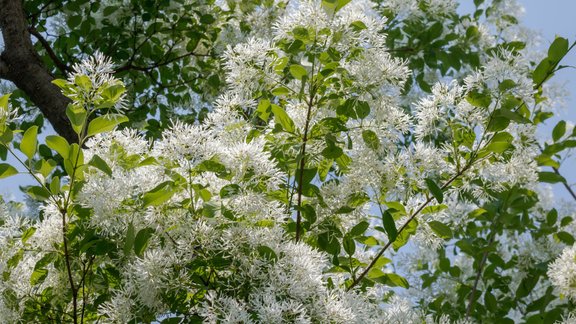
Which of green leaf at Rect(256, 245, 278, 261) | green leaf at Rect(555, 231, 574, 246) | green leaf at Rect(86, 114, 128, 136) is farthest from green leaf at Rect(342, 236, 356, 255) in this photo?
green leaf at Rect(555, 231, 574, 246)

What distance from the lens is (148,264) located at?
60.5 inches

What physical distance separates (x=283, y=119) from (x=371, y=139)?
0.78 feet

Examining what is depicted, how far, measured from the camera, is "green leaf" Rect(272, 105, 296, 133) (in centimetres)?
171

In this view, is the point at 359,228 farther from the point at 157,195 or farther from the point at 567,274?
the point at 567,274

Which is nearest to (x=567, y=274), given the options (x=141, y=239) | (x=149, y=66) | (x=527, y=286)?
(x=527, y=286)

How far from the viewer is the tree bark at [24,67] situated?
9.66 ft

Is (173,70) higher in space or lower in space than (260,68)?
higher

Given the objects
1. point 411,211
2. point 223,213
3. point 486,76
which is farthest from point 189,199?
point 486,76

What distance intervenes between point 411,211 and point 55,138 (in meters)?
0.85

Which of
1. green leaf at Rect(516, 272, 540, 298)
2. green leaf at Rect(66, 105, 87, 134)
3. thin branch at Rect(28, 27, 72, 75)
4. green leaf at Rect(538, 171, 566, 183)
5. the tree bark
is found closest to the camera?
green leaf at Rect(66, 105, 87, 134)

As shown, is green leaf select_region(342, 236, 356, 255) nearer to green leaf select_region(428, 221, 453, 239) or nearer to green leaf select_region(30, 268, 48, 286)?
green leaf select_region(428, 221, 453, 239)

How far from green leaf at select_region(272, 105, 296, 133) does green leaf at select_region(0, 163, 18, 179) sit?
1.80ft

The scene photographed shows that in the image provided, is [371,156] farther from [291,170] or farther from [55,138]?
[55,138]

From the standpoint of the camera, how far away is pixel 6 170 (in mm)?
1547
